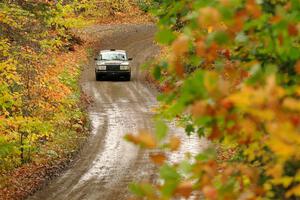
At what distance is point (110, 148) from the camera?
17797 mm

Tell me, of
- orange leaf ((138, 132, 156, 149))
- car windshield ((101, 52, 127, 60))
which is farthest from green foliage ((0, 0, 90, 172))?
car windshield ((101, 52, 127, 60))

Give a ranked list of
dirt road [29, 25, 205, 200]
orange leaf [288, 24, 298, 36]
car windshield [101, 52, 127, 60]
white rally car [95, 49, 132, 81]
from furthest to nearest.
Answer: car windshield [101, 52, 127, 60] → white rally car [95, 49, 132, 81] → dirt road [29, 25, 205, 200] → orange leaf [288, 24, 298, 36]

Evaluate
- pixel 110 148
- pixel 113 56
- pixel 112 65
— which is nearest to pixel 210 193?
pixel 110 148

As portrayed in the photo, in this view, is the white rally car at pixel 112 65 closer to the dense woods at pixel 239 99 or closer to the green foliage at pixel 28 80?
the green foliage at pixel 28 80

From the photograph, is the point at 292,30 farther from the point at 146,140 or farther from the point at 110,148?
the point at 110,148

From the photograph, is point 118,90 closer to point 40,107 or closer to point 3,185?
point 40,107

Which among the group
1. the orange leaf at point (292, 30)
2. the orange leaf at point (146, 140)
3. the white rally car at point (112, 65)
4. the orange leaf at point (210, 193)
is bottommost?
the white rally car at point (112, 65)

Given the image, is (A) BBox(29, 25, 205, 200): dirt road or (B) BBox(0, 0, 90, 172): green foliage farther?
(A) BBox(29, 25, 205, 200): dirt road

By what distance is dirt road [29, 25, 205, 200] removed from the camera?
1348 cm

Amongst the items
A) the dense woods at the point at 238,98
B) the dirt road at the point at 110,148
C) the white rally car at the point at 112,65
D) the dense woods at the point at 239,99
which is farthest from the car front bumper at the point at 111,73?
the dense woods at the point at 239,99

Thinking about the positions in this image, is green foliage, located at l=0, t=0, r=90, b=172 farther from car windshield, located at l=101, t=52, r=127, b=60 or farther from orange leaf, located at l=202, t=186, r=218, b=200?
car windshield, located at l=101, t=52, r=127, b=60

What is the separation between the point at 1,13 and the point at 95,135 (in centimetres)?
846

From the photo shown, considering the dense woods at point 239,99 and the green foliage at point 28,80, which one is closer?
the dense woods at point 239,99

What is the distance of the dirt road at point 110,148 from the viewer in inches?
531
